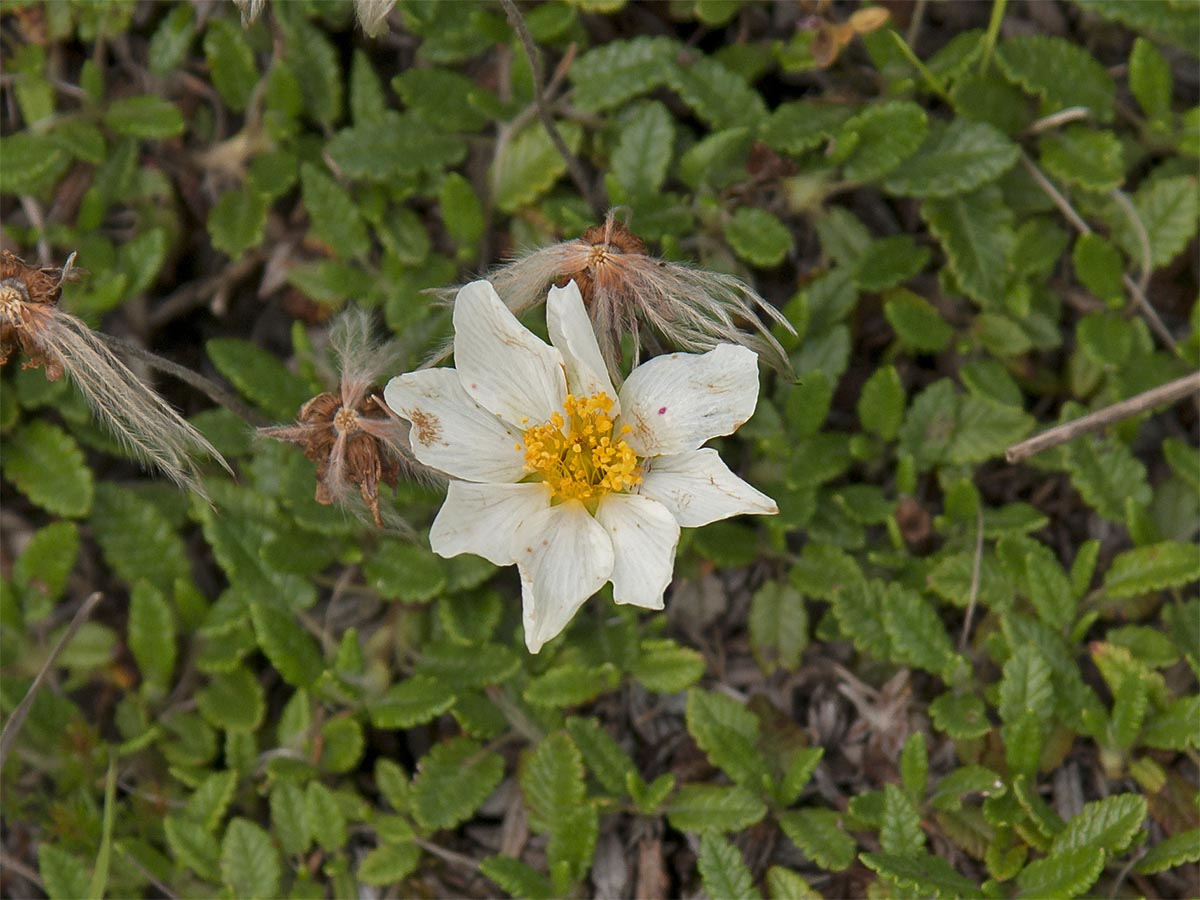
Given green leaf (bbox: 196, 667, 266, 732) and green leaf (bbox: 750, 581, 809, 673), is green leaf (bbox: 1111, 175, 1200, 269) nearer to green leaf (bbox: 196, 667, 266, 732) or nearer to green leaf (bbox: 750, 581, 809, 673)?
green leaf (bbox: 750, 581, 809, 673)

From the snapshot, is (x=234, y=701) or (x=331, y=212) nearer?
(x=234, y=701)

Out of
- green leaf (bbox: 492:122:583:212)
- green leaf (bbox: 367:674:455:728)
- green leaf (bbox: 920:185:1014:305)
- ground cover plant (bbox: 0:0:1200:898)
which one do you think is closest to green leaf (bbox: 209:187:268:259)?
ground cover plant (bbox: 0:0:1200:898)

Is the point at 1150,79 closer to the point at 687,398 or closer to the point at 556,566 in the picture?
the point at 687,398

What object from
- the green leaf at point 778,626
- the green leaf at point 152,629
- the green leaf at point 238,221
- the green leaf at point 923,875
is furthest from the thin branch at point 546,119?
the green leaf at point 923,875

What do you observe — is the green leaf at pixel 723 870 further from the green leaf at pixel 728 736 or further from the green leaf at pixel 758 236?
the green leaf at pixel 758 236

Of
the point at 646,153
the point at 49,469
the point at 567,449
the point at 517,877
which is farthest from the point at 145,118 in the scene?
the point at 517,877

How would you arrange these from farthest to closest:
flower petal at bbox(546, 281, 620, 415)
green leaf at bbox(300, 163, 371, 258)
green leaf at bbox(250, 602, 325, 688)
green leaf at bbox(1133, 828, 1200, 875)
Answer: green leaf at bbox(300, 163, 371, 258)
green leaf at bbox(250, 602, 325, 688)
green leaf at bbox(1133, 828, 1200, 875)
flower petal at bbox(546, 281, 620, 415)

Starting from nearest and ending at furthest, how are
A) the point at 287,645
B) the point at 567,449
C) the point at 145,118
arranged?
1. the point at 567,449
2. the point at 287,645
3. the point at 145,118
